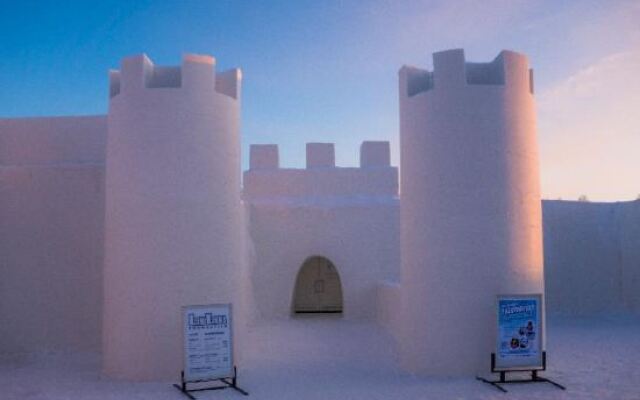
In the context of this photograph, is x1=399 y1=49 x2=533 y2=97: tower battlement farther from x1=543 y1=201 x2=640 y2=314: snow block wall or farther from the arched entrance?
the arched entrance

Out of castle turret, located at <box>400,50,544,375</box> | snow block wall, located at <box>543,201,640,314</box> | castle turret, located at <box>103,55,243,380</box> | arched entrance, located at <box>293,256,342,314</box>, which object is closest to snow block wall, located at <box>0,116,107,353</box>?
castle turret, located at <box>103,55,243,380</box>

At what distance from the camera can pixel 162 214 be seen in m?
9.66

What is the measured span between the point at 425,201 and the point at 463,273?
50.9 inches

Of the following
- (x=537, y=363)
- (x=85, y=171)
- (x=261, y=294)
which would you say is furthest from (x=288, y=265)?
(x=537, y=363)

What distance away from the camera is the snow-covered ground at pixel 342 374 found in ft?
27.1

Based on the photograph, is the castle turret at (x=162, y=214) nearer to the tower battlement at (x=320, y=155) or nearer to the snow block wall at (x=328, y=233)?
the snow block wall at (x=328, y=233)

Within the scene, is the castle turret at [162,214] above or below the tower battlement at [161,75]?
below

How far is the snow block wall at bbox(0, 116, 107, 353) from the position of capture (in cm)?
1169

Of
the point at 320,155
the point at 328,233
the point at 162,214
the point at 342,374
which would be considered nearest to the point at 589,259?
the point at 328,233

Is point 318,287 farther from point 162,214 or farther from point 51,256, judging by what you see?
point 162,214

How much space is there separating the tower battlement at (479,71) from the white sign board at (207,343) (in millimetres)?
4974

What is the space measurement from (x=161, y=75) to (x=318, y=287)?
1264 centimetres

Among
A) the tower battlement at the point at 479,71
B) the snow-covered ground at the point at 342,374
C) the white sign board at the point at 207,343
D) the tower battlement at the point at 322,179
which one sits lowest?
the snow-covered ground at the point at 342,374

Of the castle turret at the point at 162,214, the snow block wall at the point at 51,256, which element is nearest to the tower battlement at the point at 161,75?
the castle turret at the point at 162,214
